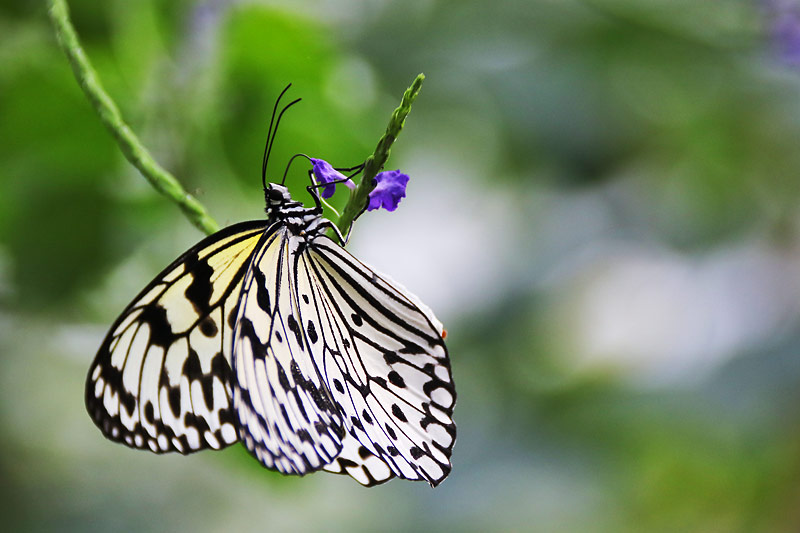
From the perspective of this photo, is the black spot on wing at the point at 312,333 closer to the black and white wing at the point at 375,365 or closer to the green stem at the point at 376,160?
the black and white wing at the point at 375,365

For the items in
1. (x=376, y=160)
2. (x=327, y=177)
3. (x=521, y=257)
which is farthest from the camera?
(x=521, y=257)

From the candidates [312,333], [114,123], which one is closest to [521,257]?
[312,333]

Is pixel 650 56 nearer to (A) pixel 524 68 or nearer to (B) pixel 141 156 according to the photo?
(A) pixel 524 68

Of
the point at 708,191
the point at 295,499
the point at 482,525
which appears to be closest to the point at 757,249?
the point at 708,191

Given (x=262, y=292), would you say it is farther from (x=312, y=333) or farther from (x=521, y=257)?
(x=521, y=257)

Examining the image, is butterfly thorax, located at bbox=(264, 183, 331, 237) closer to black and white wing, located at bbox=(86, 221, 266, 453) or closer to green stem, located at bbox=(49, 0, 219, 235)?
black and white wing, located at bbox=(86, 221, 266, 453)

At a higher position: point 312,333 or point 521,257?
point 521,257

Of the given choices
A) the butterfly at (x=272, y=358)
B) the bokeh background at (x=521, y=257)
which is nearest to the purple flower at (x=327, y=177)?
the butterfly at (x=272, y=358)
